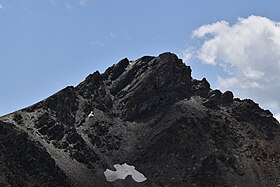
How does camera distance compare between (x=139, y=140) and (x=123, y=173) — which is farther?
(x=139, y=140)

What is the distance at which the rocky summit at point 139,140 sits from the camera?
141125 millimetres

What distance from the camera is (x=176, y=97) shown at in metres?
192

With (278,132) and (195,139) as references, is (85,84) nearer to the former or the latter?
(195,139)

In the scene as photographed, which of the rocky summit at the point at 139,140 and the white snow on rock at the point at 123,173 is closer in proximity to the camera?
the rocky summit at the point at 139,140

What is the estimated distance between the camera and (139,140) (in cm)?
16938

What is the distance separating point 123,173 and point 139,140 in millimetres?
23345

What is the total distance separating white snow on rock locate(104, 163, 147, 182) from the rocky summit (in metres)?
0.34

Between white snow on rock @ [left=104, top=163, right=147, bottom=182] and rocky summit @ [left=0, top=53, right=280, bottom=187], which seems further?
white snow on rock @ [left=104, top=163, right=147, bottom=182]

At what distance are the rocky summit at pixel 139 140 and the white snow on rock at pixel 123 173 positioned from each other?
335 mm

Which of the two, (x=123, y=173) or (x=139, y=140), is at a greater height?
(x=139, y=140)

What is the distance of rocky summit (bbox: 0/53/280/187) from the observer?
463 ft

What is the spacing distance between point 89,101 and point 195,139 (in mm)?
47227

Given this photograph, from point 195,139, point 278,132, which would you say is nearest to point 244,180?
point 195,139

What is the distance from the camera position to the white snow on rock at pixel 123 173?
14451 centimetres
